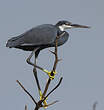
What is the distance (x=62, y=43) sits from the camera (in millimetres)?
5598

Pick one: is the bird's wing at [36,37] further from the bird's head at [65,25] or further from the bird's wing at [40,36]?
the bird's head at [65,25]

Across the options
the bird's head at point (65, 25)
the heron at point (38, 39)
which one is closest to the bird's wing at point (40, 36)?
the heron at point (38, 39)

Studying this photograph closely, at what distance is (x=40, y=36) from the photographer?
5.60 meters

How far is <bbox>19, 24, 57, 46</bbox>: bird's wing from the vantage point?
550 cm

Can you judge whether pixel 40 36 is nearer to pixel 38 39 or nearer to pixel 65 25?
pixel 38 39

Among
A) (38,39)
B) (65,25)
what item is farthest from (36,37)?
(65,25)

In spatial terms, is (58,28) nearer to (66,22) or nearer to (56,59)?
(66,22)

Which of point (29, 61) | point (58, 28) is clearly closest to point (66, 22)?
point (58, 28)

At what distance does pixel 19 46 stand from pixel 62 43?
0.71m

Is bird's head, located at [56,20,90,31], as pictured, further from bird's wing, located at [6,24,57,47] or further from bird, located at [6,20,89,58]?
bird's wing, located at [6,24,57,47]

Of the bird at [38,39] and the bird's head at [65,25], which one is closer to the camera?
the bird at [38,39]

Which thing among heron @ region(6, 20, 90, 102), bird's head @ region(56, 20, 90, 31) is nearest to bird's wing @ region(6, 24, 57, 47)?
heron @ region(6, 20, 90, 102)

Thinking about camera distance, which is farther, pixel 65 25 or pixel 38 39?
pixel 65 25

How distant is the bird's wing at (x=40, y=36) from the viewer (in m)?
5.50
